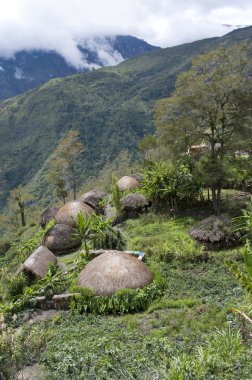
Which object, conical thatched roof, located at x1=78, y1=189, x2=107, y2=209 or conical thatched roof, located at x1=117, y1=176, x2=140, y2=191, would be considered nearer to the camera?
conical thatched roof, located at x1=78, y1=189, x2=107, y2=209

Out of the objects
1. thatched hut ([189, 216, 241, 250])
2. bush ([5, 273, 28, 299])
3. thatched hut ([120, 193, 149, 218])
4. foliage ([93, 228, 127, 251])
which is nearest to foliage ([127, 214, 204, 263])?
thatched hut ([189, 216, 241, 250])

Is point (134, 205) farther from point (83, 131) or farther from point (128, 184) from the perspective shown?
point (83, 131)

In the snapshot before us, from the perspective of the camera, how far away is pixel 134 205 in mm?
27812

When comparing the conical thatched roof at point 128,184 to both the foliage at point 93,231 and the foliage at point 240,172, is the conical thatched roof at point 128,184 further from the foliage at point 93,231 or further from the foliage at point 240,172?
the foliage at point 93,231

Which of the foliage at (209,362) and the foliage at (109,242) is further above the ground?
the foliage at (209,362)

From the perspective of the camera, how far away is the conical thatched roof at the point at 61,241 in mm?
25906

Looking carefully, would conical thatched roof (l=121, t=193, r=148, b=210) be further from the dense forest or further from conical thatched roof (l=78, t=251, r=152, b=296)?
conical thatched roof (l=78, t=251, r=152, b=296)

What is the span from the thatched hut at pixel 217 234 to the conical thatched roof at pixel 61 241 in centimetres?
888

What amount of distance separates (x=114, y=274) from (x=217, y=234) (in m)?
6.30

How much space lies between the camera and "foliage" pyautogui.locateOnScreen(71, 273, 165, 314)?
50.4 ft

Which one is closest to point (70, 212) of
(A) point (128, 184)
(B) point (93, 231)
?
(B) point (93, 231)

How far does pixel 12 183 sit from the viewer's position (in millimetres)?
166125

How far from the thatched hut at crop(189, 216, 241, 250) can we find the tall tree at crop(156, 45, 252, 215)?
9.04ft

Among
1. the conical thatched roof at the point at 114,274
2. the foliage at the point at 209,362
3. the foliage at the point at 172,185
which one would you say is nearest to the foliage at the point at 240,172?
the foliage at the point at 172,185
